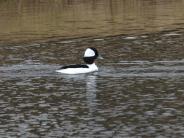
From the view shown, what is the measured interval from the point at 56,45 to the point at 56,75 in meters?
12.7

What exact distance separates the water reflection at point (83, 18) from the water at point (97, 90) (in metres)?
6.29

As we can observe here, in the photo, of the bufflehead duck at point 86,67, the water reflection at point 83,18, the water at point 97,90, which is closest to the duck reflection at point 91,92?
the water at point 97,90

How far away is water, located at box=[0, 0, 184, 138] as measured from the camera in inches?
766

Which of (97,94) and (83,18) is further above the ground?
(83,18)

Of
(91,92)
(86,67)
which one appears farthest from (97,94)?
(86,67)

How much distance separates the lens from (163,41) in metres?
42.0

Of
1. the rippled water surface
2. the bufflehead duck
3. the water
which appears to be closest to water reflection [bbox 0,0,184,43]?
the water

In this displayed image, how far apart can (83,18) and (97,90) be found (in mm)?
35407

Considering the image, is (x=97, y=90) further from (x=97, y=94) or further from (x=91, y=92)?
(x=97, y=94)

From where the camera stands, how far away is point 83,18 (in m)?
60.7

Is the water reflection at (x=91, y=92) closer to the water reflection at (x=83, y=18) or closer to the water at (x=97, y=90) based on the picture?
the water at (x=97, y=90)

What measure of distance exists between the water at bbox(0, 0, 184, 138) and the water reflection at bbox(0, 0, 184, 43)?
6292 millimetres

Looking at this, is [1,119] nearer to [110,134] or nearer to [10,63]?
[110,134]

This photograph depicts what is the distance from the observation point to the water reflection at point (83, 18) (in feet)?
166
